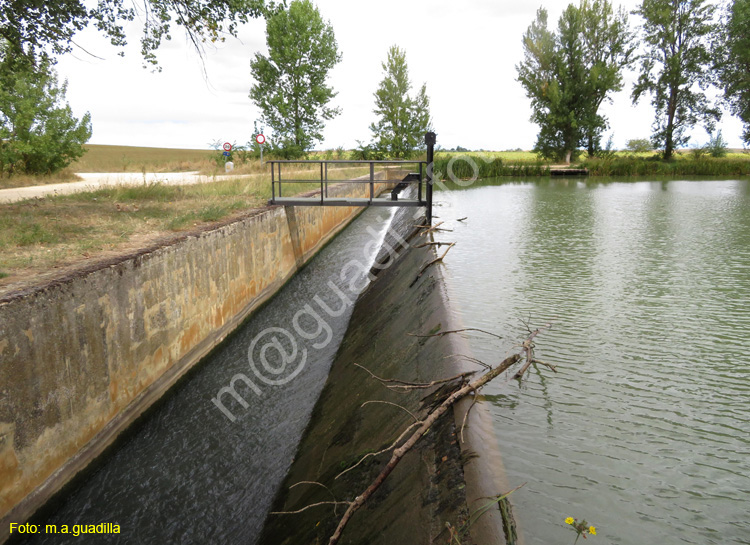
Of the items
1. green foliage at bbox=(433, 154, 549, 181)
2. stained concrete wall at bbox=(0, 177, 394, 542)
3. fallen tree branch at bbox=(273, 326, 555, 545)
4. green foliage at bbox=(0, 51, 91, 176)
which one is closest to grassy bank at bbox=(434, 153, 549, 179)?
green foliage at bbox=(433, 154, 549, 181)

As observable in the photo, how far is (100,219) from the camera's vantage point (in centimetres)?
833

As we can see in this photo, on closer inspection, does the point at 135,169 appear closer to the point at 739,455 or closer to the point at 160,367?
the point at 160,367

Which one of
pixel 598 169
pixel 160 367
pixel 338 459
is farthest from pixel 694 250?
pixel 598 169

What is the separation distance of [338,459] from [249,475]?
1320mm

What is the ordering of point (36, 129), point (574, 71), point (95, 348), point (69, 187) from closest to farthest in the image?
1. point (95, 348)
2. point (69, 187)
3. point (36, 129)
4. point (574, 71)

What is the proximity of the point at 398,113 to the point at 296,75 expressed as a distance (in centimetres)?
1280

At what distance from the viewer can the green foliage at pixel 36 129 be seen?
14.9 metres

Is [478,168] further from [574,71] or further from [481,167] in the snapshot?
[574,71]

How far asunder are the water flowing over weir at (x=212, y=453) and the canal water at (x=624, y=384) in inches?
88.8

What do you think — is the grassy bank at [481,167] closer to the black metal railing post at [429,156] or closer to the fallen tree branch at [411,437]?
the black metal railing post at [429,156]

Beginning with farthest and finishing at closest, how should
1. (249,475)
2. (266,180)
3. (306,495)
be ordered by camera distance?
1. (266,180)
2. (249,475)
3. (306,495)

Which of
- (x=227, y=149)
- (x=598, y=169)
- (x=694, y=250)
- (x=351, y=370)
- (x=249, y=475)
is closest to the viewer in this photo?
(x=249, y=475)

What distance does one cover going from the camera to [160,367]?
5.91 m

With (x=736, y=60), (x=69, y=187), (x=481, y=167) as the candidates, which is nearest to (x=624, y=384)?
(x=69, y=187)
